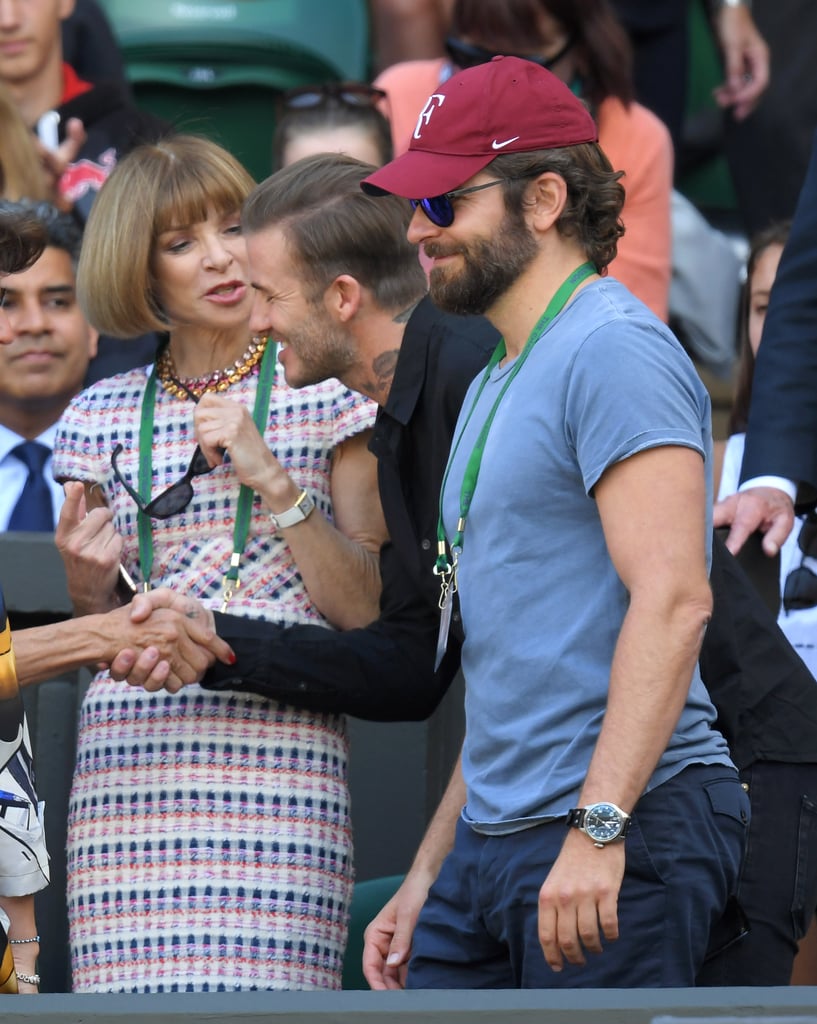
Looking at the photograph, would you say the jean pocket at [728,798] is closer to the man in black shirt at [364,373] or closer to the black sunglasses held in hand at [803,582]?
the man in black shirt at [364,373]

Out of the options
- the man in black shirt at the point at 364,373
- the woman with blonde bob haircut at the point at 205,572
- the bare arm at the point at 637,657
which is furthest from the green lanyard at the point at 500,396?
the woman with blonde bob haircut at the point at 205,572

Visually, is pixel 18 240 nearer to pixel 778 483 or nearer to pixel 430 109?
pixel 430 109

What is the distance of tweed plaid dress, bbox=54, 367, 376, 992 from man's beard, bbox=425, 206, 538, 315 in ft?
2.28

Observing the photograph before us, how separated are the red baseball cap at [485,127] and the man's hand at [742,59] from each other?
3.66 metres

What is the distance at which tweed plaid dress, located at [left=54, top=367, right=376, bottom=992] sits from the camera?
10.1 feet

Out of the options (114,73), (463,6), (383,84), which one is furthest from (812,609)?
(114,73)

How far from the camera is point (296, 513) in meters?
3.17

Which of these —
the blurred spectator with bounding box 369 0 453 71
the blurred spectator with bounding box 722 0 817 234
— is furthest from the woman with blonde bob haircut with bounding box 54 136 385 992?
the blurred spectator with bounding box 369 0 453 71

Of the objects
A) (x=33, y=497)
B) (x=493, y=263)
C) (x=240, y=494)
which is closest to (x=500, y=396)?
(x=493, y=263)

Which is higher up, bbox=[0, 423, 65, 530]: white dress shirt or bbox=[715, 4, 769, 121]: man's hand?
bbox=[715, 4, 769, 121]: man's hand

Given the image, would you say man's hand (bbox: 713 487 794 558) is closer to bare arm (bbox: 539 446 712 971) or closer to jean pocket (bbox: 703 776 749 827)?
jean pocket (bbox: 703 776 749 827)

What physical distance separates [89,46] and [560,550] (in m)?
3.92

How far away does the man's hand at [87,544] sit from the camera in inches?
126

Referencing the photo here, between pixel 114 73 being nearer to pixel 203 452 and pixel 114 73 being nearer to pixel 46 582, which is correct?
pixel 46 582
